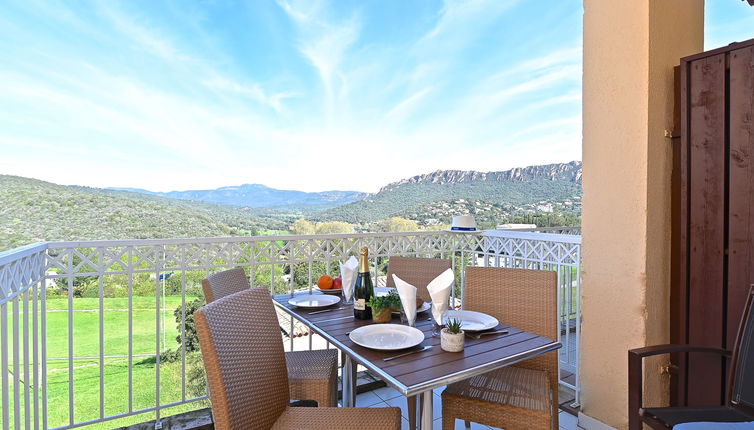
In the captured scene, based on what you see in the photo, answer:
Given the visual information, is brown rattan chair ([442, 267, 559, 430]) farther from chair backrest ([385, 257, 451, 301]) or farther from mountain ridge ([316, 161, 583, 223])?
mountain ridge ([316, 161, 583, 223])

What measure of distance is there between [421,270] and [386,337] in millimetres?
1144

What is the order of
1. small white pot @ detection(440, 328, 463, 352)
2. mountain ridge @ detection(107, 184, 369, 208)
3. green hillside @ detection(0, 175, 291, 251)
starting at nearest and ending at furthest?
small white pot @ detection(440, 328, 463, 352)
green hillside @ detection(0, 175, 291, 251)
mountain ridge @ detection(107, 184, 369, 208)

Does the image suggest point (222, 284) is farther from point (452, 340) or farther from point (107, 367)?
point (107, 367)

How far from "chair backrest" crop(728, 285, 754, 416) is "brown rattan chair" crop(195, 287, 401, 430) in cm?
141

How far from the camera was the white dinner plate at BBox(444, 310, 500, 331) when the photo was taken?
1.57 m

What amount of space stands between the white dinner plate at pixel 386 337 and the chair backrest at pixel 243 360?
13.3 inches

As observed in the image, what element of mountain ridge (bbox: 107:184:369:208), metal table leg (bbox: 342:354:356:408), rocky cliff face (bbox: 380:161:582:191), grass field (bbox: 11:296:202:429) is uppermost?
rocky cliff face (bbox: 380:161:582:191)

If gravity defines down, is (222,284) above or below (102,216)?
below

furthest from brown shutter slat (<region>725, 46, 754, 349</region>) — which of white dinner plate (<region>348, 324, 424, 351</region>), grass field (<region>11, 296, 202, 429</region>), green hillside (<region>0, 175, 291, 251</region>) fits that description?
grass field (<region>11, 296, 202, 429</region>)

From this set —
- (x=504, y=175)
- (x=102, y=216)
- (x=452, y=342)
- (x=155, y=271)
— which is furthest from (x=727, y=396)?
(x=102, y=216)

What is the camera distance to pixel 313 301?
202cm

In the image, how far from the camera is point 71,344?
2.14 meters

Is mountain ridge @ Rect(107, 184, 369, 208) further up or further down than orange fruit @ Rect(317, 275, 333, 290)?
further up

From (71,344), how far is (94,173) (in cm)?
1211
